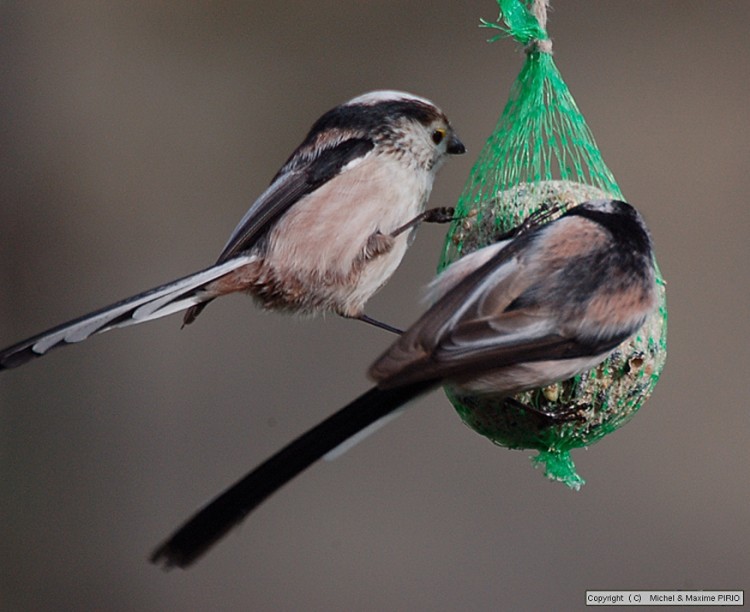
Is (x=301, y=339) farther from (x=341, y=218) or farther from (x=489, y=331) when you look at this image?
(x=489, y=331)

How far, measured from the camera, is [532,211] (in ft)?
8.12

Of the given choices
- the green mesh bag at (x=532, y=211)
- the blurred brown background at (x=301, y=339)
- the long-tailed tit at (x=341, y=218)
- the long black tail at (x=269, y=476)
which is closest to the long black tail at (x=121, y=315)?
the long-tailed tit at (x=341, y=218)

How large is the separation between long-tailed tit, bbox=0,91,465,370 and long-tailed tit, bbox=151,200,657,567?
14.4 inches

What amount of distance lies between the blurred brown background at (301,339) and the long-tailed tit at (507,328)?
207 centimetres

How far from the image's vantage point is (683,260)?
14.4ft

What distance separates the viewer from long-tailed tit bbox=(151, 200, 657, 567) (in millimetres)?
2020

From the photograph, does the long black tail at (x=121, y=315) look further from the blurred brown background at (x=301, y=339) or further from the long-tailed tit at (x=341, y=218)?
the blurred brown background at (x=301, y=339)

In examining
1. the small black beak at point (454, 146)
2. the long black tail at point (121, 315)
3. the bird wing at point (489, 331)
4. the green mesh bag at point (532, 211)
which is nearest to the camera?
the bird wing at point (489, 331)

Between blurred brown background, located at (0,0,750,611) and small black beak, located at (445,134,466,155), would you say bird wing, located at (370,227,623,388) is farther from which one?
blurred brown background, located at (0,0,750,611)

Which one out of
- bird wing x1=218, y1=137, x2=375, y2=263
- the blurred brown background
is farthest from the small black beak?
the blurred brown background

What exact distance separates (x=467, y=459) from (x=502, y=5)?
2.37 m

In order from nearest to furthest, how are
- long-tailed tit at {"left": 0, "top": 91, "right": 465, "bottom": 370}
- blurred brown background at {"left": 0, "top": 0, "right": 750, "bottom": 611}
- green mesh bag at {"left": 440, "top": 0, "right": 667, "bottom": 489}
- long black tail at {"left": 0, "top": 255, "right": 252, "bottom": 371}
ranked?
long black tail at {"left": 0, "top": 255, "right": 252, "bottom": 371} → green mesh bag at {"left": 440, "top": 0, "right": 667, "bottom": 489} → long-tailed tit at {"left": 0, "top": 91, "right": 465, "bottom": 370} → blurred brown background at {"left": 0, "top": 0, "right": 750, "bottom": 611}

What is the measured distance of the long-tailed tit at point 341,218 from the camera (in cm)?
265

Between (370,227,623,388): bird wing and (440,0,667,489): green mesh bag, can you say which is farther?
(440,0,667,489): green mesh bag
